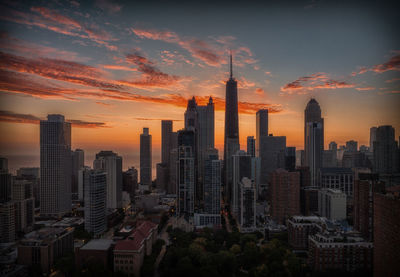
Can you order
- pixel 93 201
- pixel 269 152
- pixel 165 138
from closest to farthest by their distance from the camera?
pixel 93 201, pixel 269 152, pixel 165 138

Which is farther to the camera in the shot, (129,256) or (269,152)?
(269,152)

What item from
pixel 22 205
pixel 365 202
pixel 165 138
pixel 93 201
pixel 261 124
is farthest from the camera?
pixel 261 124

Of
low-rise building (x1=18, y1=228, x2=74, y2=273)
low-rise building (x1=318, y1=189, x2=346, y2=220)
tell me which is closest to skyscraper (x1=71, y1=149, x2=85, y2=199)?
low-rise building (x1=18, y1=228, x2=74, y2=273)

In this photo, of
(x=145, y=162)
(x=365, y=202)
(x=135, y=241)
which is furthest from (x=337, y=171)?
(x=145, y=162)

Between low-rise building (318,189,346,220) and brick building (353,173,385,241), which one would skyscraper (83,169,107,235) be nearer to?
brick building (353,173,385,241)

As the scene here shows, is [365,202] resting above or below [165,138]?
below

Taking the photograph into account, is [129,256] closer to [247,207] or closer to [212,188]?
[247,207]

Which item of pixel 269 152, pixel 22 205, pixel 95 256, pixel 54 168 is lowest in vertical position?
pixel 95 256
